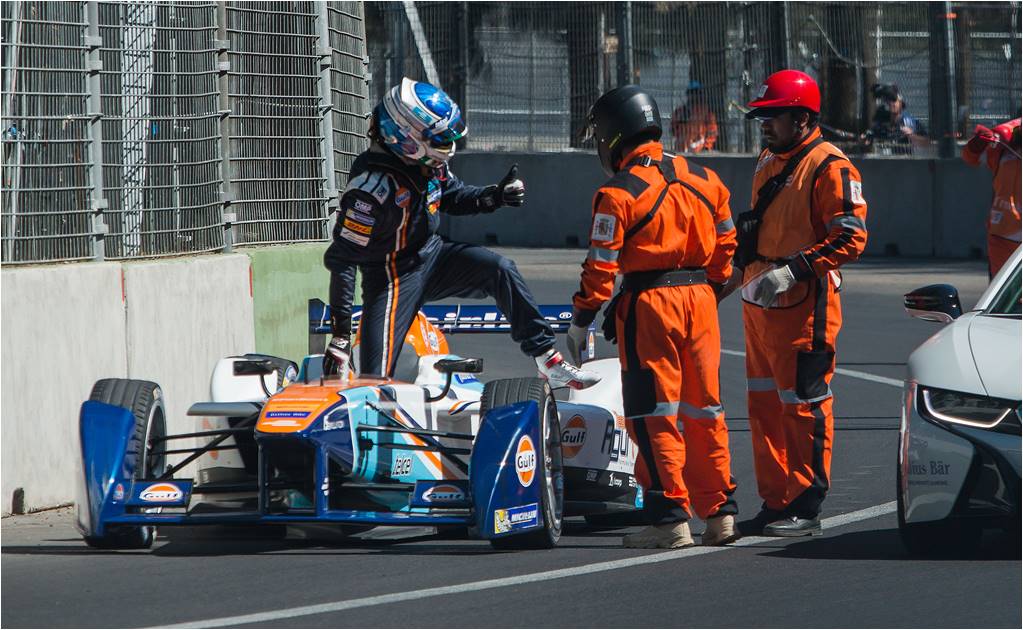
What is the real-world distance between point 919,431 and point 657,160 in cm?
160

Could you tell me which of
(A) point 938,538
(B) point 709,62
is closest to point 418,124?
(A) point 938,538

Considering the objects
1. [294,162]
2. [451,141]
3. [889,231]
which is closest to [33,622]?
[451,141]

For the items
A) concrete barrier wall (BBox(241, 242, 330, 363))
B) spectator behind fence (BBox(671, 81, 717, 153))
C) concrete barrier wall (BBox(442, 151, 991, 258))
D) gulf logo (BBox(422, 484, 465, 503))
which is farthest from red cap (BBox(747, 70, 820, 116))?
spectator behind fence (BBox(671, 81, 717, 153))

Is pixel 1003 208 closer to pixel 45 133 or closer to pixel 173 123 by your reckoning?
pixel 173 123

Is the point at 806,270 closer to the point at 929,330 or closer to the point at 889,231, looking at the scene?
the point at 929,330

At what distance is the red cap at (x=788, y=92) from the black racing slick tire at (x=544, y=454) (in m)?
1.61

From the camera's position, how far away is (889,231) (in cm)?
2495

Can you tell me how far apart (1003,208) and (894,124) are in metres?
11.6

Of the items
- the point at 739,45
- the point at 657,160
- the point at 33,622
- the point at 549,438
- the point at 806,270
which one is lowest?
the point at 33,622

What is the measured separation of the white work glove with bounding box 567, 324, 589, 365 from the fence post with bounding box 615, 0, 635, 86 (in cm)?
1908

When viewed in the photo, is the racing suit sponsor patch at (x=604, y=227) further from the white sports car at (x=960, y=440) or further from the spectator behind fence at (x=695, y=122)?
the spectator behind fence at (x=695, y=122)

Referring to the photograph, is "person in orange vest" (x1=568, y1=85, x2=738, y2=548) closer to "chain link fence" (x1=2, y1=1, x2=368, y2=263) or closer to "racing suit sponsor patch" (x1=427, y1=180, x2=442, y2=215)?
"racing suit sponsor patch" (x1=427, y1=180, x2=442, y2=215)

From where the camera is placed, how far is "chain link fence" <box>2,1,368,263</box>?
927 cm

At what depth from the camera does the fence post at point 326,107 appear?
1216 cm
